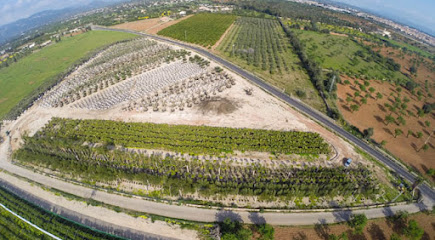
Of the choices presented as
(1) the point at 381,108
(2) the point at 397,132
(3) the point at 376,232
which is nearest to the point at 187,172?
(3) the point at 376,232

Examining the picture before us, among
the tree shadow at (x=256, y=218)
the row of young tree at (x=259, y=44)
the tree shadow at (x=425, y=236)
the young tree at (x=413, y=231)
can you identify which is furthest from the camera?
the row of young tree at (x=259, y=44)

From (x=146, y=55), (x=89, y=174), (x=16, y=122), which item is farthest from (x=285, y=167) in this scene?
(x=146, y=55)

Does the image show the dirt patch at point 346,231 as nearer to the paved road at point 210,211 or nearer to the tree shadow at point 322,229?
the tree shadow at point 322,229

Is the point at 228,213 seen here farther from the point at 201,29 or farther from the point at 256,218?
the point at 201,29

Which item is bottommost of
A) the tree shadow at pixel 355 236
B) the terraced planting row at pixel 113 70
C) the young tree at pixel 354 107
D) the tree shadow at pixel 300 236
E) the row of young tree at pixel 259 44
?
the tree shadow at pixel 355 236

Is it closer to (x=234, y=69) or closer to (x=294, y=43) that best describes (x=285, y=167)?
(x=234, y=69)

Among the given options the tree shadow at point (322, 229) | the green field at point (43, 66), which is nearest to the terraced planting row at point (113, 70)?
the green field at point (43, 66)
